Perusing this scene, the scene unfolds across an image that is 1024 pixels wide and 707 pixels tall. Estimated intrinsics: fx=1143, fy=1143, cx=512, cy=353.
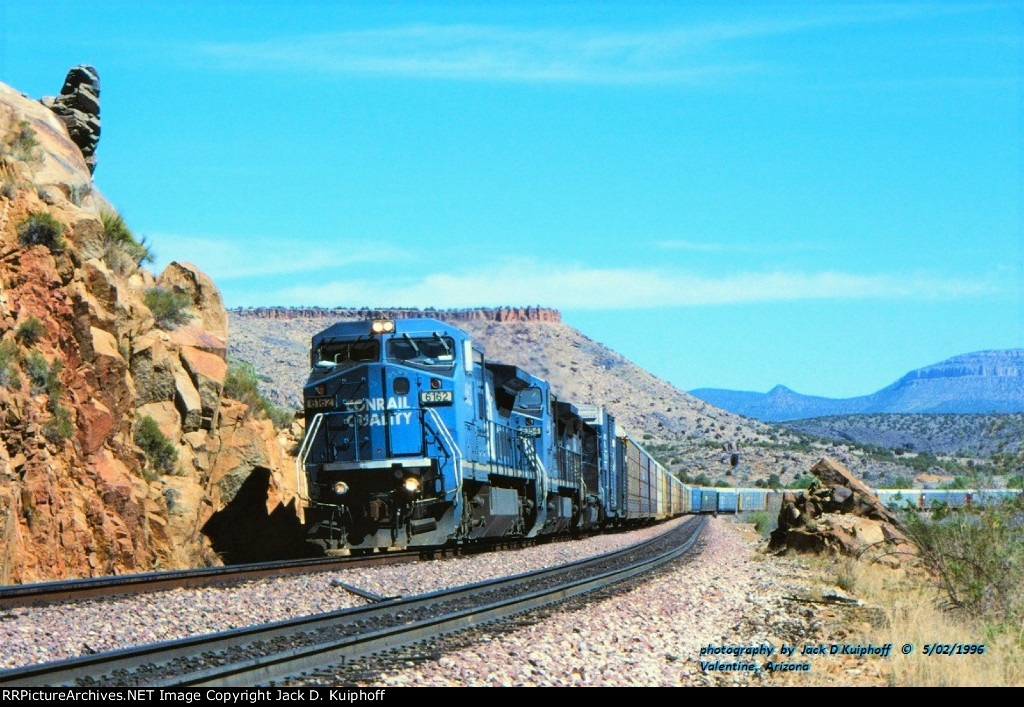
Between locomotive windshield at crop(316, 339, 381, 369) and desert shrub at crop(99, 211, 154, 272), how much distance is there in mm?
5615

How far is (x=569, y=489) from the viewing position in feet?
101

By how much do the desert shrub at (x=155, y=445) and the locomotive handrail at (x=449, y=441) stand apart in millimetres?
4802

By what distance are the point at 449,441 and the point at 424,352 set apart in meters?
1.78

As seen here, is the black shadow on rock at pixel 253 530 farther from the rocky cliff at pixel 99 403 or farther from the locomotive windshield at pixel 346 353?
the locomotive windshield at pixel 346 353

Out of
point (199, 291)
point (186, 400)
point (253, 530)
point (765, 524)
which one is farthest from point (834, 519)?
point (765, 524)

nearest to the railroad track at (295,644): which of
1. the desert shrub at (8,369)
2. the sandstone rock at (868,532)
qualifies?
the desert shrub at (8,369)

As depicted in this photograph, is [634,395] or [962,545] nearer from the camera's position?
[962,545]

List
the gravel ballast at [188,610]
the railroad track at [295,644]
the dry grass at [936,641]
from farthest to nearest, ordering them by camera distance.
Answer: the gravel ballast at [188,610] → the dry grass at [936,641] → the railroad track at [295,644]

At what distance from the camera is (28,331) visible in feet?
58.4

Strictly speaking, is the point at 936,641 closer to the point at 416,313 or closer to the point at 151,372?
the point at 151,372

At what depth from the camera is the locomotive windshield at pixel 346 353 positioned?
20266 millimetres
